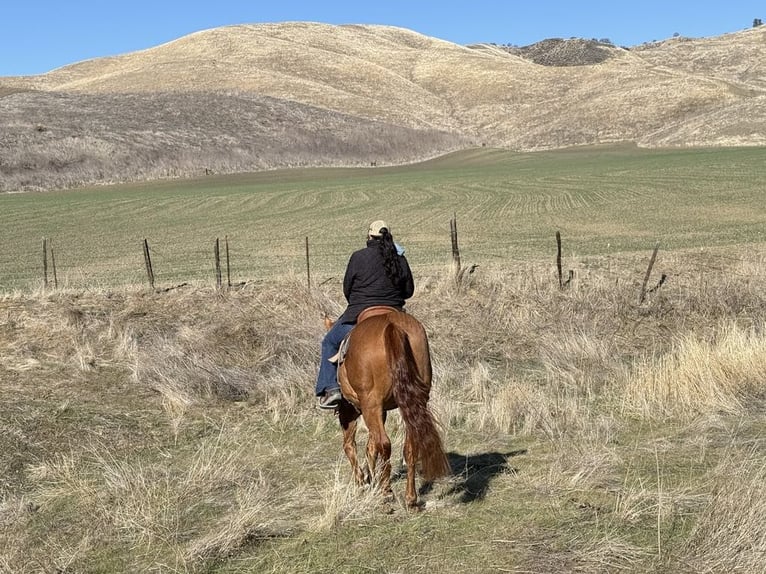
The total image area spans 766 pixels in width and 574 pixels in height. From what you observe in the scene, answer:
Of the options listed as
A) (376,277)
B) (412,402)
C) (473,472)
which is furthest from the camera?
(473,472)

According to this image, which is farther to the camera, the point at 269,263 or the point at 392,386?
the point at 269,263

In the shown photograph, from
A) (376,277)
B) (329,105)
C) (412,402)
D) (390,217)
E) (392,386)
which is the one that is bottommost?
(412,402)

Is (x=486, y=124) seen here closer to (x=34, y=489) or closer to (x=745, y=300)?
(x=745, y=300)

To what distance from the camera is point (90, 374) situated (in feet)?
42.4

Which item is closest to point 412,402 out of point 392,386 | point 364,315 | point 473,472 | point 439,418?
point 392,386

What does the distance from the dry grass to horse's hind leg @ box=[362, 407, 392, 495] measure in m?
0.25

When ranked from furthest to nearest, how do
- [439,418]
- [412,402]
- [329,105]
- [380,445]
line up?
[329,105], [439,418], [380,445], [412,402]

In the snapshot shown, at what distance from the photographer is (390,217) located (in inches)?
1438

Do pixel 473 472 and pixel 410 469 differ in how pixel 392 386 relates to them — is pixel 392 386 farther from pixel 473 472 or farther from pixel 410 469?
pixel 473 472

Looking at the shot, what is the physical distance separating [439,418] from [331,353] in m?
2.65

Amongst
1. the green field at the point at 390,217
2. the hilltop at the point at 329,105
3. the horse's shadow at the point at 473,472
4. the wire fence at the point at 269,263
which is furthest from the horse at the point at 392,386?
the hilltop at the point at 329,105

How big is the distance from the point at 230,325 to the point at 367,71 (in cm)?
10740

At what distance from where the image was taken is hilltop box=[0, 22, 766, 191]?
70062mm

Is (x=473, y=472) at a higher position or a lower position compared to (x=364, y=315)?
lower
